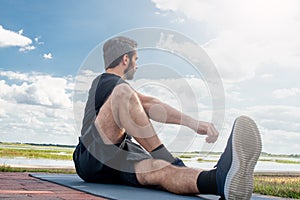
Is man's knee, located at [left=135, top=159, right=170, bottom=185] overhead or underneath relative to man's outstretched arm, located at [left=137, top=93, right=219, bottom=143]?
underneath

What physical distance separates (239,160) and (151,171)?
1.87 feet

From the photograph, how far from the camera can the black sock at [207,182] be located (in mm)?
1752

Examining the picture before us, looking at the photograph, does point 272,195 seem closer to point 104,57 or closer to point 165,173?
point 165,173

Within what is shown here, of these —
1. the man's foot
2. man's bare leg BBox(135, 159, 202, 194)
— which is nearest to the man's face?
man's bare leg BBox(135, 159, 202, 194)

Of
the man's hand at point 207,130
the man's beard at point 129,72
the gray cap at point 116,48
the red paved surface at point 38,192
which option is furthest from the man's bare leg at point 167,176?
the gray cap at point 116,48

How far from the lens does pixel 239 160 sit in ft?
5.31

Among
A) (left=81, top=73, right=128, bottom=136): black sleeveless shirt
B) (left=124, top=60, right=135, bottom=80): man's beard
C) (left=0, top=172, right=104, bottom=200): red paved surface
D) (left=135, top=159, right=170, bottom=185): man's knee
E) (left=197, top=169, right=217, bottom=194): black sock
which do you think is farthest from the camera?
(left=124, top=60, right=135, bottom=80): man's beard

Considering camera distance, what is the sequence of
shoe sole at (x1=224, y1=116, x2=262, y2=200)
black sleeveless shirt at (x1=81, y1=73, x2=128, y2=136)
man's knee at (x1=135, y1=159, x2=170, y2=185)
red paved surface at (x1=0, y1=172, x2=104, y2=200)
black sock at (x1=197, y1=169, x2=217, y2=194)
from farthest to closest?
black sleeveless shirt at (x1=81, y1=73, x2=128, y2=136) → man's knee at (x1=135, y1=159, x2=170, y2=185) → red paved surface at (x1=0, y1=172, x2=104, y2=200) → black sock at (x1=197, y1=169, x2=217, y2=194) → shoe sole at (x1=224, y1=116, x2=262, y2=200)

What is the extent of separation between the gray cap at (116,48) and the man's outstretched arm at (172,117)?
26cm

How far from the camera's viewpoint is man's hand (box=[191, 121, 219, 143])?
189 centimetres

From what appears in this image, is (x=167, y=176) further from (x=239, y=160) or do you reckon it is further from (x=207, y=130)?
(x=239, y=160)

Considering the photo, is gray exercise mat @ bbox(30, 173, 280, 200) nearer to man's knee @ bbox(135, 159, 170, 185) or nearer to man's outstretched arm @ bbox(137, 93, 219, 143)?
man's knee @ bbox(135, 159, 170, 185)

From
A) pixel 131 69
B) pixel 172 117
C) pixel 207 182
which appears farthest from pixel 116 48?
pixel 207 182

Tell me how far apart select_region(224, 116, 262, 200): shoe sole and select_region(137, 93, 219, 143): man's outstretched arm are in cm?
23
